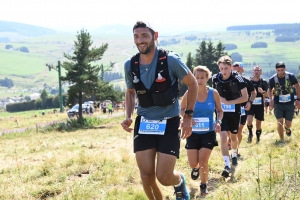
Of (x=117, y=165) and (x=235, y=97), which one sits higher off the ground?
(x=235, y=97)

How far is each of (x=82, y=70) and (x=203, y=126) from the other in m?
29.0

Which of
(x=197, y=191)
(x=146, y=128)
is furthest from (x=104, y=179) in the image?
(x=146, y=128)

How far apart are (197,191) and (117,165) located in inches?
82.5

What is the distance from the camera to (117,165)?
24.6 feet

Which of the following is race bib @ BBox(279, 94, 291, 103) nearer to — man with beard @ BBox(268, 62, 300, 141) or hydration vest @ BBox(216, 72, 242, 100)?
man with beard @ BBox(268, 62, 300, 141)

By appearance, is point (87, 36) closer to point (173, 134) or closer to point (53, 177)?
point (53, 177)

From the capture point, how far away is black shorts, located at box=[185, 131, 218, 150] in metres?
5.93

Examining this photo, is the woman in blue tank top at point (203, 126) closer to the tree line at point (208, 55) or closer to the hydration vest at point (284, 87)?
the hydration vest at point (284, 87)

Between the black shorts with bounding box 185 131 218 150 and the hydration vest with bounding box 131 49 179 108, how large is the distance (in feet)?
5.85

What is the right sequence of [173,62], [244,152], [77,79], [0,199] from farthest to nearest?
[77,79] → [244,152] → [0,199] → [173,62]

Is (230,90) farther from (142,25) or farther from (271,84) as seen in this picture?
(142,25)

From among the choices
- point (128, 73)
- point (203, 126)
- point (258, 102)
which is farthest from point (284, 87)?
point (128, 73)

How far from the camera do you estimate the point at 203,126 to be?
5938 mm

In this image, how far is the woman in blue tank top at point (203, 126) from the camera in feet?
19.3
